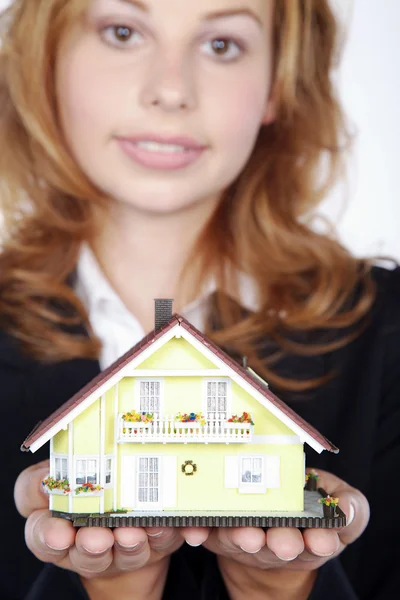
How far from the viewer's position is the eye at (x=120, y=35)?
380cm

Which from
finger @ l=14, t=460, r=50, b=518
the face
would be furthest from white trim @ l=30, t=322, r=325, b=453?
the face

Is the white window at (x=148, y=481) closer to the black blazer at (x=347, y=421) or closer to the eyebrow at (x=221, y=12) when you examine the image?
the black blazer at (x=347, y=421)

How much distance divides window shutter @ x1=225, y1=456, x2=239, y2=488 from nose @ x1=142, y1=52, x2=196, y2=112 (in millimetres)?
1750

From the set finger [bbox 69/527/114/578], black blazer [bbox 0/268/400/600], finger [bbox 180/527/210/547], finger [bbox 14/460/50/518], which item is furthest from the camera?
black blazer [bbox 0/268/400/600]

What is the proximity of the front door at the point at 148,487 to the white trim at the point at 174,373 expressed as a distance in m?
0.32

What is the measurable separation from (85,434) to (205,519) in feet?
1.66

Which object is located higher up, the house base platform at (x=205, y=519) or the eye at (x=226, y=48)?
the eye at (x=226, y=48)

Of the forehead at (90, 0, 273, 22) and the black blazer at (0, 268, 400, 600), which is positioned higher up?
the forehead at (90, 0, 273, 22)

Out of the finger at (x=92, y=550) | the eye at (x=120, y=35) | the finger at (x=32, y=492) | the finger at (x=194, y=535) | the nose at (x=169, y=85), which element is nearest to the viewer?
the finger at (x=92, y=550)

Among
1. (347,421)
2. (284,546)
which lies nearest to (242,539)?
(284,546)

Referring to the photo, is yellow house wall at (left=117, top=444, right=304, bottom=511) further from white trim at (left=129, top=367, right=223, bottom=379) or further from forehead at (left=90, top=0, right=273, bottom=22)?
forehead at (left=90, top=0, right=273, bottom=22)

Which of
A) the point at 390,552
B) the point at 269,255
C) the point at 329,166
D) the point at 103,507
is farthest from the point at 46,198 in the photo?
the point at 390,552

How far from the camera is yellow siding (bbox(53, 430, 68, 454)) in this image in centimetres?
275

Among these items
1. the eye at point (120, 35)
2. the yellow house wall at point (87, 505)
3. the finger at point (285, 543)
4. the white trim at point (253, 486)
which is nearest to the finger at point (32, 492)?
the yellow house wall at point (87, 505)
